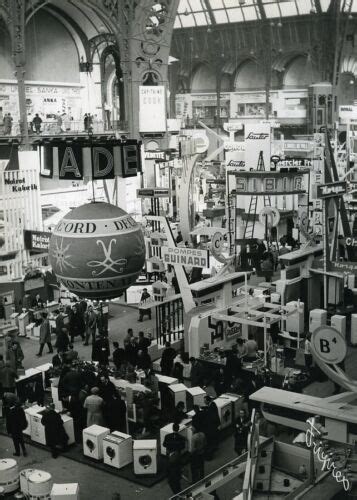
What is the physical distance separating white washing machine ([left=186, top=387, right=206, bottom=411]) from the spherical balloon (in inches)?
262

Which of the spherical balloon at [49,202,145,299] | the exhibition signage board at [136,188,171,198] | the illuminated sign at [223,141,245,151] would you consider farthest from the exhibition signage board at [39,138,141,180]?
the illuminated sign at [223,141,245,151]

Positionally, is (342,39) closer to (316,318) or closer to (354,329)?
(354,329)

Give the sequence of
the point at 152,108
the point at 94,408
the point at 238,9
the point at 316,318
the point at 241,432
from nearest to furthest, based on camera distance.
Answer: the point at 241,432, the point at 94,408, the point at 316,318, the point at 152,108, the point at 238,9

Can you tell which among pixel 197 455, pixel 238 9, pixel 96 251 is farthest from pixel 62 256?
pixel 238 9

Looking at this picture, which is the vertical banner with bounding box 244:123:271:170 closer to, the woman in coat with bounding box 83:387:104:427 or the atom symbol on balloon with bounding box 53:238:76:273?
the woman in coat with bounding box 83:387:104:427

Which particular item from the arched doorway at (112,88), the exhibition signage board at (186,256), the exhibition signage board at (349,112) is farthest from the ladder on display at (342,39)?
the exhibition signage board at (186,256)

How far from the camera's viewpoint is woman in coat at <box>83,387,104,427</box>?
11.6 meters

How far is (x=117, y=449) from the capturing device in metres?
10.8

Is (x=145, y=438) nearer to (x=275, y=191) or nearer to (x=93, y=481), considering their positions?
(x=93, y=481)

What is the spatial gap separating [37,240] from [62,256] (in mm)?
12208

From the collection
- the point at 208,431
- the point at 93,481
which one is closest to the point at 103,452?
the point at 93,481

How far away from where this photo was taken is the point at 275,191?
2503 cm

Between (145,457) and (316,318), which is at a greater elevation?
(316,318)

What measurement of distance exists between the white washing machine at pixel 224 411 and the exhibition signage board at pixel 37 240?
7.36 metres
